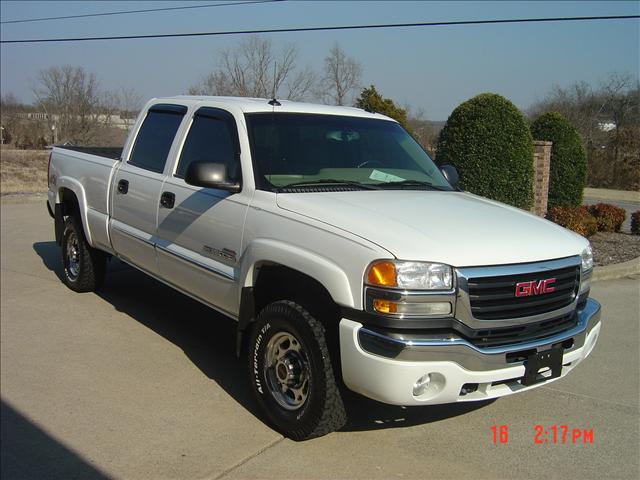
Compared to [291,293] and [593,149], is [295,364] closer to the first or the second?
[291,293]

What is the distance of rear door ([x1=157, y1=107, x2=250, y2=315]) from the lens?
4195 millimetres

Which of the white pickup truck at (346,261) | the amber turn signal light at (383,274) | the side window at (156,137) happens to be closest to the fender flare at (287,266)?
the white pickup truck at (346,261)

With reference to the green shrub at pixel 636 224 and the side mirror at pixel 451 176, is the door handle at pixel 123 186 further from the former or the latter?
the green shrub at pixel 636 224

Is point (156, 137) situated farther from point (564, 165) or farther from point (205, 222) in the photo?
point (564, 165)

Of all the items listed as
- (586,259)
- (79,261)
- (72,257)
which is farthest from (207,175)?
(72,257)

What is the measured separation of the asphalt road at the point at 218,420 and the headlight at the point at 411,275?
→ 42.5 inches

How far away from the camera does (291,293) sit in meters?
3.88

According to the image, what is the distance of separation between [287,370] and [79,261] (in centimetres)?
389

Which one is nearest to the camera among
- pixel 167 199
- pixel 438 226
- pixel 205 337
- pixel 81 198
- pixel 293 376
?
pixel 438 226

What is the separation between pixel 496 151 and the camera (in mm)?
9625

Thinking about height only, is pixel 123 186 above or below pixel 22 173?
above

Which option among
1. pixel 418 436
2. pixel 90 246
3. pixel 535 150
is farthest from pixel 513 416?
pixel 535 150

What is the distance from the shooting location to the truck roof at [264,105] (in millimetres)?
4621

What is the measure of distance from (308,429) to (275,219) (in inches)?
49.0
